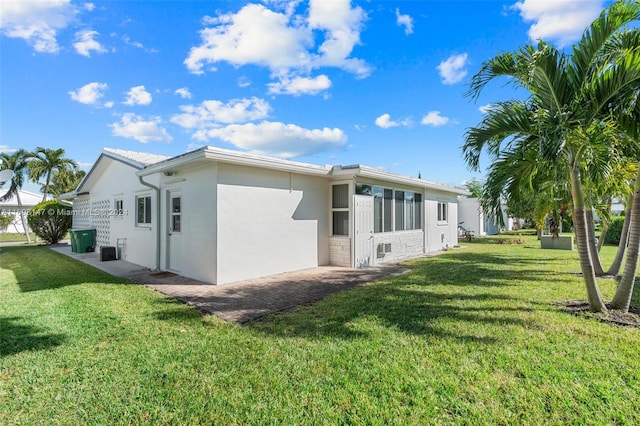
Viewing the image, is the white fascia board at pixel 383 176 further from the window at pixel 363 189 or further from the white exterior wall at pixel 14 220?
the white exterior wall at pixel 14 220

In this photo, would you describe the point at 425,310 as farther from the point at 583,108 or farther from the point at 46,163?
the point at 46,163

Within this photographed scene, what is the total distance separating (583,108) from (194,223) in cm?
852

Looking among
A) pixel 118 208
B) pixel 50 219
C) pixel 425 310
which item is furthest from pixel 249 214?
pixel 50 219

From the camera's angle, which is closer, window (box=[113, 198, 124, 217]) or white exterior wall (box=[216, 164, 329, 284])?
white exterior wall (box=[216, 164, 329, 284])

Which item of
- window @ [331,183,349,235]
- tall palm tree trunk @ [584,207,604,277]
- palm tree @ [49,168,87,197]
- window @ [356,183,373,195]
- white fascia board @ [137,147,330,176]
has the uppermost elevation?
palm tree @ [49,168,87,197]

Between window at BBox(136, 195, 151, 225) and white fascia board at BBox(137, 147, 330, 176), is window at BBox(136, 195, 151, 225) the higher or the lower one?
the lower one

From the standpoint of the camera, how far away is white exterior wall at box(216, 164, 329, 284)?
25.1ft

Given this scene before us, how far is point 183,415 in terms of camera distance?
266 cm

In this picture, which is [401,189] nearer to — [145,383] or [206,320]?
[206,320]

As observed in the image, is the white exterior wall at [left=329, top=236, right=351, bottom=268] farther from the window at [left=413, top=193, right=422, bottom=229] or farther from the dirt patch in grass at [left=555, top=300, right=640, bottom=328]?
the dirt patch in grass at [left=555, top=300, right=640, bottom=328]

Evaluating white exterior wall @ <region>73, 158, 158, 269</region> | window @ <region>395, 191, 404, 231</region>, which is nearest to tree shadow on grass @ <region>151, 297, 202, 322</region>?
white exterior wall @ <region>73, 158, 158, 269</region>

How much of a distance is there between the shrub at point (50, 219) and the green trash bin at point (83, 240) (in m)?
5.92

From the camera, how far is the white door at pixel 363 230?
995cm

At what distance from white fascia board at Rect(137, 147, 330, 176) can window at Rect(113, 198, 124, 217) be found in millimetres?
3704
